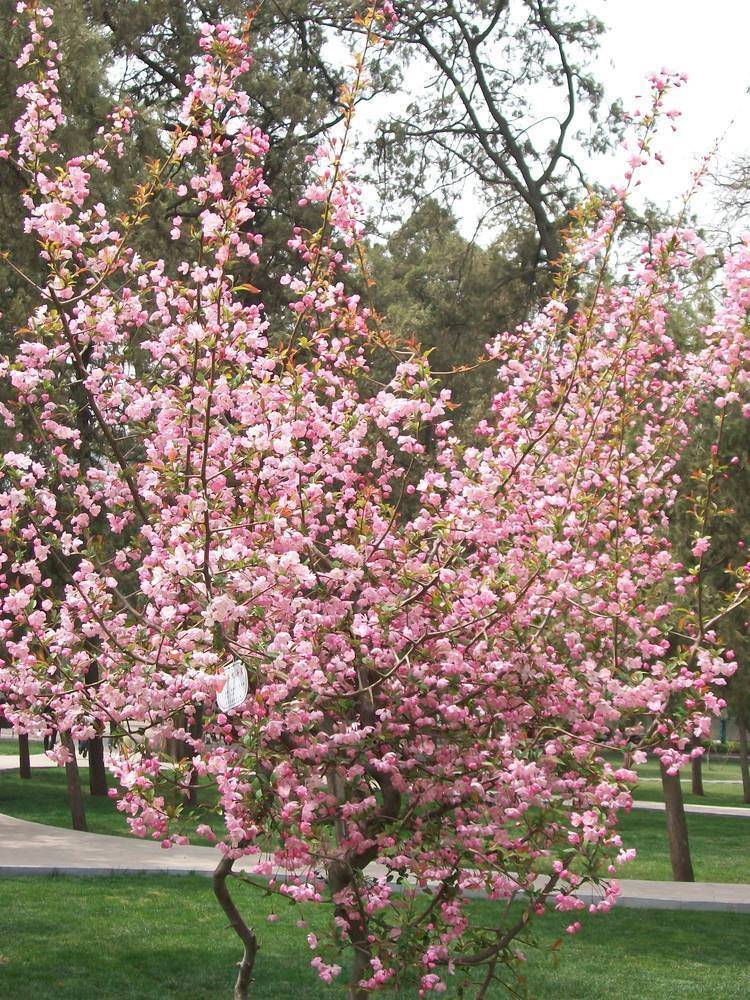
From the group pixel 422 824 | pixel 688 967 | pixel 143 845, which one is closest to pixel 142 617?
pixel 422 824

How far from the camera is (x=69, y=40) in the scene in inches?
456

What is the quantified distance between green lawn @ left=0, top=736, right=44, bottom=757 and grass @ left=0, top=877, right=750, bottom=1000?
2285 centimetres

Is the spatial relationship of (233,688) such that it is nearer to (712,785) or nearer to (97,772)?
(97,772)

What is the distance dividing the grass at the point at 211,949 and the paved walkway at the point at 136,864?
0.26 metres

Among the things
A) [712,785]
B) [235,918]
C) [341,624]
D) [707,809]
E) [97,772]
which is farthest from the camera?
[712,785]

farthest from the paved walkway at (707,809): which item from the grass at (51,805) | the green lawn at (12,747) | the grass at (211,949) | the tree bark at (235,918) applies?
the tree bark at (235,918)

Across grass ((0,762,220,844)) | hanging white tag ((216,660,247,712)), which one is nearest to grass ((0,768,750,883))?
grass ((0,762,220,844))

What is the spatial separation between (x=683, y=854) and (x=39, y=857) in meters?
6.75

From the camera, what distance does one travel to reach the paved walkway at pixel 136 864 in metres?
11.1

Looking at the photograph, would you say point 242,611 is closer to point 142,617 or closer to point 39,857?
point 142,617

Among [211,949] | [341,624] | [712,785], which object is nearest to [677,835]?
[211,949]

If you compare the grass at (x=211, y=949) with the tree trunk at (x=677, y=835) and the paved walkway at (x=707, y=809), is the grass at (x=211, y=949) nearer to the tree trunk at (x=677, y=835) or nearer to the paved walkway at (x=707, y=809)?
the tree trunk at (x=677, y=835)

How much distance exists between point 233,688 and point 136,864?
28.2ft

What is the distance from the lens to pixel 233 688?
12.9 ft
